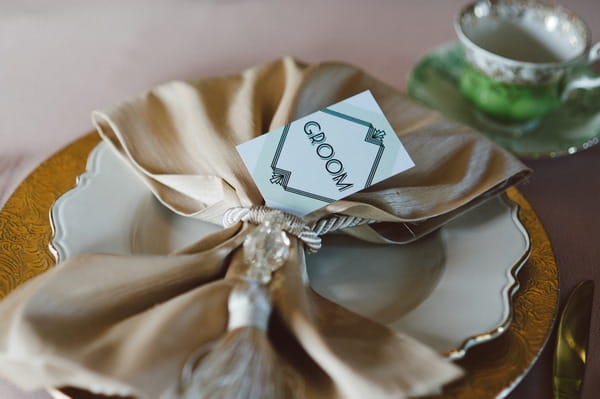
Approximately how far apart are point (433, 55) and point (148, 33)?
1.18ft

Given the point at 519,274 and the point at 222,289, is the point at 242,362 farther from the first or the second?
the point at 519,274

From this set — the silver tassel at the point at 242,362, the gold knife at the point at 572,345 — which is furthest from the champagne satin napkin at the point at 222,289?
the gold knife at the point at 572,345

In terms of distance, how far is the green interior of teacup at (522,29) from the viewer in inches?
26.1

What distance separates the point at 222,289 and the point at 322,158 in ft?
0.41

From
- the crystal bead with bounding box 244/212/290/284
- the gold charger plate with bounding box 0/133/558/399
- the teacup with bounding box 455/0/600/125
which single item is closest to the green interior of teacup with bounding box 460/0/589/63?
the teacup with bounding box 455/0/600/125

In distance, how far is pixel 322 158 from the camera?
44 centimetres

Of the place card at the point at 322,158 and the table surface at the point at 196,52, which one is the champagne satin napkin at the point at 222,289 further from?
the table surface at the point at 196,52

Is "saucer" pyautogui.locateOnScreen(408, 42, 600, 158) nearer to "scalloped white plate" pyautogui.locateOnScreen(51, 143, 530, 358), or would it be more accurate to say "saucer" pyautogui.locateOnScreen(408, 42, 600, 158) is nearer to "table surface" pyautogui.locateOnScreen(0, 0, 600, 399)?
"table surface" pyautogui.locateOnScreen(0, 0, 600, 399)

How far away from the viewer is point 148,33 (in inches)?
30.8

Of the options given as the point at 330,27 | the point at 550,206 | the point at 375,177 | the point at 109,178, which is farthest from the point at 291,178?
the point at 330,27

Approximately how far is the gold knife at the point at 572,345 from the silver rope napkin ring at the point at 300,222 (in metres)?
0.16

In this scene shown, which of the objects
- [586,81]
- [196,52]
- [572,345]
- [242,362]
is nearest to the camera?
[242,362]

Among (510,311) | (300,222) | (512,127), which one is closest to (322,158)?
(300,222)

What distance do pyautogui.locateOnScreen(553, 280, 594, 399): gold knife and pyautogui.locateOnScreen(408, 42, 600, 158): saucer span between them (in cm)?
19
